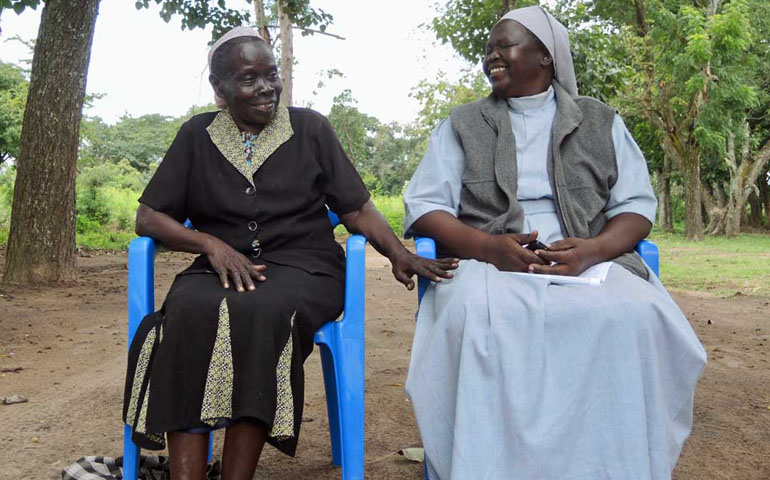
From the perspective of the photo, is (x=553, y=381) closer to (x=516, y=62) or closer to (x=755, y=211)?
(x=516, y=62)

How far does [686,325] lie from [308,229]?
49.4 inches

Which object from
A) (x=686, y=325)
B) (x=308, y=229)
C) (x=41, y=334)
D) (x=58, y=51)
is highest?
(x=58, y=51)

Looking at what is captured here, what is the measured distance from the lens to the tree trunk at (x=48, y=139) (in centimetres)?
754

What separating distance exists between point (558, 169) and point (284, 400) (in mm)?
1249

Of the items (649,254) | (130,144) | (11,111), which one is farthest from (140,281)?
(130,144)

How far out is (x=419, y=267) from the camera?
2520 mm

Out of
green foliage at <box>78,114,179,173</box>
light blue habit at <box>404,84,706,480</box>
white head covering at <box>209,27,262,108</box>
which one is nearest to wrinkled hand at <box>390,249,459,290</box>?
light blue habit at <box>404,84,706,480</box>

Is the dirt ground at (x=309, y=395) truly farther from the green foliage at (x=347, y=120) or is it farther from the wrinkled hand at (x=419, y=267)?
the green foliage at (x=347, y=120)

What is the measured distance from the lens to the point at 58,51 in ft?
24.7

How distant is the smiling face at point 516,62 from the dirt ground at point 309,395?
4.70 ft

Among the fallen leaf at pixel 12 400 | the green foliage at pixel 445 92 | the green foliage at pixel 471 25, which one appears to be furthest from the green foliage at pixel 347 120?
the fallen leaf at pixel 12 400

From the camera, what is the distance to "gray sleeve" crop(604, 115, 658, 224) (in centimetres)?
274

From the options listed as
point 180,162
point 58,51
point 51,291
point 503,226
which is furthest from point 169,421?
point 58,51

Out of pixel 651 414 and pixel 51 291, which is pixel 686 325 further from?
pixel 51 291
